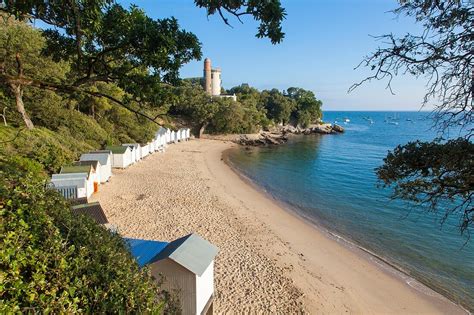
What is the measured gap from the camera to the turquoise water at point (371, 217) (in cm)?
1306

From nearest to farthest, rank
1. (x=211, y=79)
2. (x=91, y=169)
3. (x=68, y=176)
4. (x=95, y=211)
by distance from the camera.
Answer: (x=95, y=211) < (x=68, y=176) < (x=91, y=169) < (x=211, y=79)

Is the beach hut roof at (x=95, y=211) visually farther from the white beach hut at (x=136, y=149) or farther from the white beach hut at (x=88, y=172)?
the white beach hut at (x=136, y=149)

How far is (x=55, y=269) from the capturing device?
9.81 ft

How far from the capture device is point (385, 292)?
1122cm

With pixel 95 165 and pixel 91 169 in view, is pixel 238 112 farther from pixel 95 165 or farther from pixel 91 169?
pixel 91 169

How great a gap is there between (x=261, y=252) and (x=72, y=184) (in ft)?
34.3

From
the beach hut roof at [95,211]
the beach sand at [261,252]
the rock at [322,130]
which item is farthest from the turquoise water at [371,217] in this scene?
the rock at [322,130]

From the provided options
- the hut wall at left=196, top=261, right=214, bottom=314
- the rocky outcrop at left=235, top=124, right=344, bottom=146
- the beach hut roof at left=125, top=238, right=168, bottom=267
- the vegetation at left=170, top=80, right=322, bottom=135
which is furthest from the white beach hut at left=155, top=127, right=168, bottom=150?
the hut wall at left=196, top=261, right=214, bottom=314

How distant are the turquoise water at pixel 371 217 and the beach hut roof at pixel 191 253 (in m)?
4.62

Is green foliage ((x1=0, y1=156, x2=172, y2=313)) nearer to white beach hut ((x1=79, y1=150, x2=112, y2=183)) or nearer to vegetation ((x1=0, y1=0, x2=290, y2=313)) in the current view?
vegetation ((x1=0, y1=0, x2=290, y2=313))

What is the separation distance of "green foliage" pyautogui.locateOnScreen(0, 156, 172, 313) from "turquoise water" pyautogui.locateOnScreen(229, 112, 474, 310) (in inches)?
160

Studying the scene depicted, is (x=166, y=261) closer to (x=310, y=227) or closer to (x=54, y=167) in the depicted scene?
(x=310, y=227)

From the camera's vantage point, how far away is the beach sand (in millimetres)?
10055

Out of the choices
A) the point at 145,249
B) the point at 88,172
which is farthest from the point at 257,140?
the point at 145,249
